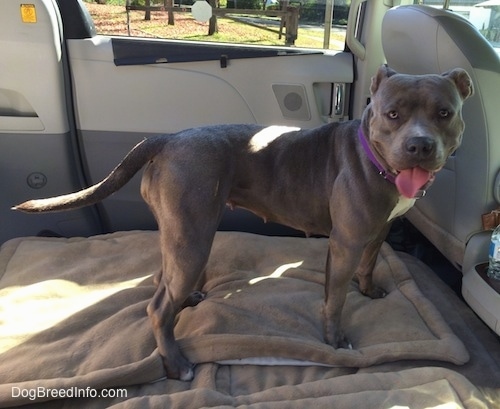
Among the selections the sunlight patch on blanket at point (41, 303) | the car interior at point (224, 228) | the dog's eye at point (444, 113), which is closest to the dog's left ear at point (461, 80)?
the dog's eye at point (444, 113)

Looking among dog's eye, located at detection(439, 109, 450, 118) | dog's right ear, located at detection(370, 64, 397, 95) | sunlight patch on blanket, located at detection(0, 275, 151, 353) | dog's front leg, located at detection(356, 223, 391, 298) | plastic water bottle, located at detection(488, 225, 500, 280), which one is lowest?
sunlight patch on blanket, located at detection(0, 275, 151, 353)

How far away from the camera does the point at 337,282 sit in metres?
2.31

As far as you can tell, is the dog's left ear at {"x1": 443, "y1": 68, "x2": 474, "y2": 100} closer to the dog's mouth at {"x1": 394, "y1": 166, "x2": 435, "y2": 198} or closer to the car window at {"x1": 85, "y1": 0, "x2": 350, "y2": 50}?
the dog's mouth at {"x1": 394, "y1": 166, "x2": 435, "y2": 198}

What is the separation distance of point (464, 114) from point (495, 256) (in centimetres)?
69

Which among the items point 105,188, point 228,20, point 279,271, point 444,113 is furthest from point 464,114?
point 105,188

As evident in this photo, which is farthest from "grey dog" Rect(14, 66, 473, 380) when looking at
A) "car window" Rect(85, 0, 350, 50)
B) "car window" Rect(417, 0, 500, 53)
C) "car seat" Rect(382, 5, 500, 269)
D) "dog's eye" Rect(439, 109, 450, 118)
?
"car window" Rect(85, 0, 350, 50)

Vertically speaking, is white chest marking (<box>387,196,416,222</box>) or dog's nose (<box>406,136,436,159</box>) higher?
dog's nose (<box>406,136,436,159</box>)

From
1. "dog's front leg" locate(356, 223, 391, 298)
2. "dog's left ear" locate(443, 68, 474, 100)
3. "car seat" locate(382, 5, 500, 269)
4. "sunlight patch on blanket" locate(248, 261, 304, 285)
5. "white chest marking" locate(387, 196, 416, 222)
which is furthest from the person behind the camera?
"sunlight patch on blanket" locate(248, 261, 304, 285)

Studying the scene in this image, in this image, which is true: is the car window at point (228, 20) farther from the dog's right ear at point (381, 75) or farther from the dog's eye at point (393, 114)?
the dog's eye at point (393, 114)

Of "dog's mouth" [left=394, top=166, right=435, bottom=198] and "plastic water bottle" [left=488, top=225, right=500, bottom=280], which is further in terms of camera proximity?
"plastic water bottle" [left=488, top=225, right=500, bottom=280]

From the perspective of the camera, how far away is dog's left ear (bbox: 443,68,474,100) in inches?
80.4

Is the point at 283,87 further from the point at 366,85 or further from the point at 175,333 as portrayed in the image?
the point at 175,333

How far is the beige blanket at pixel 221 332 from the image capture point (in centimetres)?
202

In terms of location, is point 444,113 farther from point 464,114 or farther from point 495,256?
point 495,256
